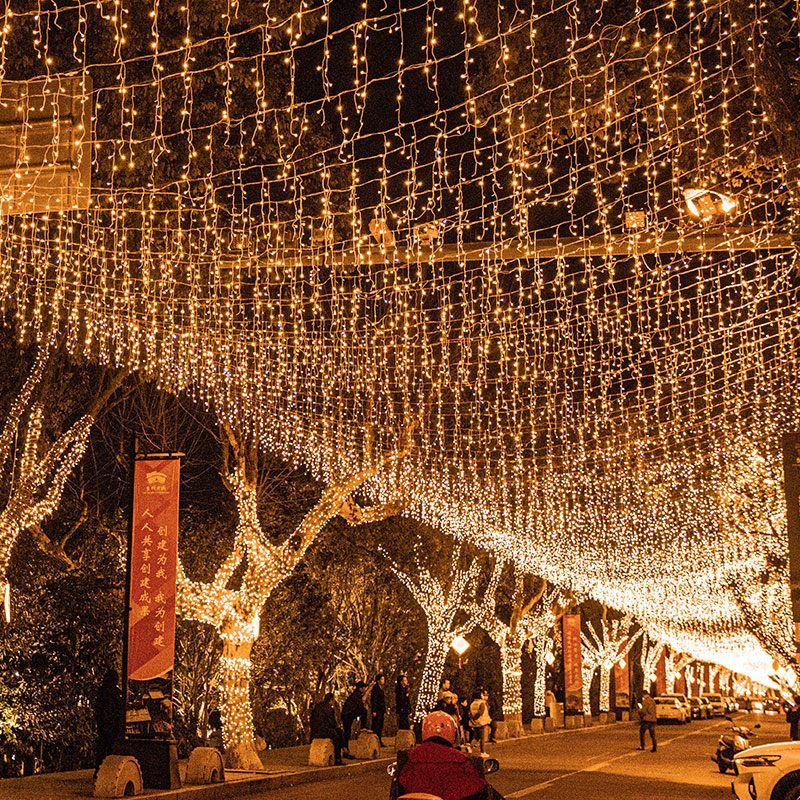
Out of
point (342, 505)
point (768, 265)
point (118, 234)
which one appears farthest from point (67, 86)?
point (342, 505)

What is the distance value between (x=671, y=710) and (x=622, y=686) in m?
9.66

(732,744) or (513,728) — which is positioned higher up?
(732,744)

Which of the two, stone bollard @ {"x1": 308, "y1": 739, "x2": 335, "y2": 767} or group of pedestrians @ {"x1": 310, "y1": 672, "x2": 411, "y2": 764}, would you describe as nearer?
stone bollard @ {"x1": 308, "y1": 739, "x2": 335, "y2": 767}

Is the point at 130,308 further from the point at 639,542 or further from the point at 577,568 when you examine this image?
the point at 577,568

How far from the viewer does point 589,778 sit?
59.7 feet

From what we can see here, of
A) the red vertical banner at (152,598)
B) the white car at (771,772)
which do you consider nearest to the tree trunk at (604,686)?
the red vertical banner at (152,598)

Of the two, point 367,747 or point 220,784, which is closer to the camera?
point 220,784

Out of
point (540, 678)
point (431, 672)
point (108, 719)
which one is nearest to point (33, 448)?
point (108, 719)

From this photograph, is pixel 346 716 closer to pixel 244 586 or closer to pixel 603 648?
pixel 244 586

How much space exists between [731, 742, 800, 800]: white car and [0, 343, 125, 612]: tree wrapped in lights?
40.6 feet

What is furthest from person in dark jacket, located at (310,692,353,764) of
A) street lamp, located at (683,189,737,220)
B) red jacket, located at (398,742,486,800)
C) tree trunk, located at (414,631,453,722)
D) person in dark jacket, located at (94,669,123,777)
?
red jacket, located at (398,742,486,800)

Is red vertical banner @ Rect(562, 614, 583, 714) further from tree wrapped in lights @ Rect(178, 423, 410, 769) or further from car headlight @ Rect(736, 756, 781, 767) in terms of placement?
car headlight @ Rect(736, 756, 781, 767)

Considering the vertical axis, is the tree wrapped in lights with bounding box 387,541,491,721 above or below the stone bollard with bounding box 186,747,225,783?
above

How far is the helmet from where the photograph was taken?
607 centimetres
